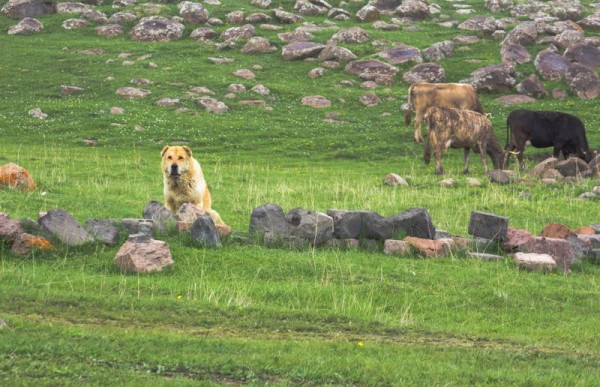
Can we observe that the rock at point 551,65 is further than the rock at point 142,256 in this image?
Yes

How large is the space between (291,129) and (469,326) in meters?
26.9

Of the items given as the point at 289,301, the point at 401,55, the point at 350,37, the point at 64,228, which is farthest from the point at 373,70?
the point at 289,301

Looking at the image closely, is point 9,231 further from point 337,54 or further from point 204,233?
point 337,54

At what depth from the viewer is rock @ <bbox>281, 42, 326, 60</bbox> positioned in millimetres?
49875

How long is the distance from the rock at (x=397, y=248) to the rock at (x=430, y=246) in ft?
0.51

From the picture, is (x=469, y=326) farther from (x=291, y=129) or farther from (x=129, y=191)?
(x=291, y=129)

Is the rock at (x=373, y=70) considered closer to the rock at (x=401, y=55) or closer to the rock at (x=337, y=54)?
the rock at (x=337, y=54)

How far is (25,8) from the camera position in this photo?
57.0 meters

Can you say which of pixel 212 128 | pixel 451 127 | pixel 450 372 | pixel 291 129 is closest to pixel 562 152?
pixel 451 127

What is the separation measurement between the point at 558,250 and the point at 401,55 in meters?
34.9

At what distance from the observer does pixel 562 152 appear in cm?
3331

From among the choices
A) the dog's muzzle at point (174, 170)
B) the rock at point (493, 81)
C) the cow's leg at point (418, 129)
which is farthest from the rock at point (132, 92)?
the dog's muzzle at point (174, 170)

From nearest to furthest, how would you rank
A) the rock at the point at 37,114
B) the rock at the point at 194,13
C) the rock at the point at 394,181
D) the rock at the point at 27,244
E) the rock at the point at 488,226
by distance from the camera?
1. the rock at the point at 27,244
2. the rock at the point at 488,226
3. the rock at the point at 394,181
4. the rock at the point at 37,114
5. the rock at the point at 194,13

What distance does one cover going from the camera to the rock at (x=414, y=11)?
197 feet
